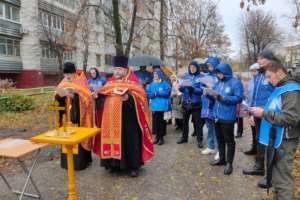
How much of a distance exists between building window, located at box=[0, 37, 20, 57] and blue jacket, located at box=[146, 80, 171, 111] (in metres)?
23.1

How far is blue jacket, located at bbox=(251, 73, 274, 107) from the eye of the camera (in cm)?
487

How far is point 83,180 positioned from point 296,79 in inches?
135

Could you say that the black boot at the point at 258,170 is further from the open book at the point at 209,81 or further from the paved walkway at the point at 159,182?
the open book at the point at 209,81

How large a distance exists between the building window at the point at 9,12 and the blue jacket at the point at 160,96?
23551 mm

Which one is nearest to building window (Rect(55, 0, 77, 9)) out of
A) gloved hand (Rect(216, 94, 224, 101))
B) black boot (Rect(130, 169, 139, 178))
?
black boot (Rect(130, 169, 139, 178))

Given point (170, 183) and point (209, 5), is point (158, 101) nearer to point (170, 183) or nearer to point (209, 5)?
point (170, 183)

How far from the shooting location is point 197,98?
265 inches

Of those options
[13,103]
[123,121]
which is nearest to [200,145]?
[123,121]

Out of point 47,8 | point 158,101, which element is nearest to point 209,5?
point 47,8

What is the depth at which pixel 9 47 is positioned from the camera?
27297 millimetres

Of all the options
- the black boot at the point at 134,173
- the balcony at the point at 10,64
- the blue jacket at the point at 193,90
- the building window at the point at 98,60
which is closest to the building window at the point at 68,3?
the building window at the point at 98,60

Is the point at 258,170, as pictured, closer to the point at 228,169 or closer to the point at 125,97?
the point at 228,169

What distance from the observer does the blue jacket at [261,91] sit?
4871 millimetres

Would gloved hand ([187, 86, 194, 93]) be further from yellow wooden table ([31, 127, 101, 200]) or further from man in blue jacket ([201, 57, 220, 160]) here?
yellow wooden table ([31, 127, 101, 200])
